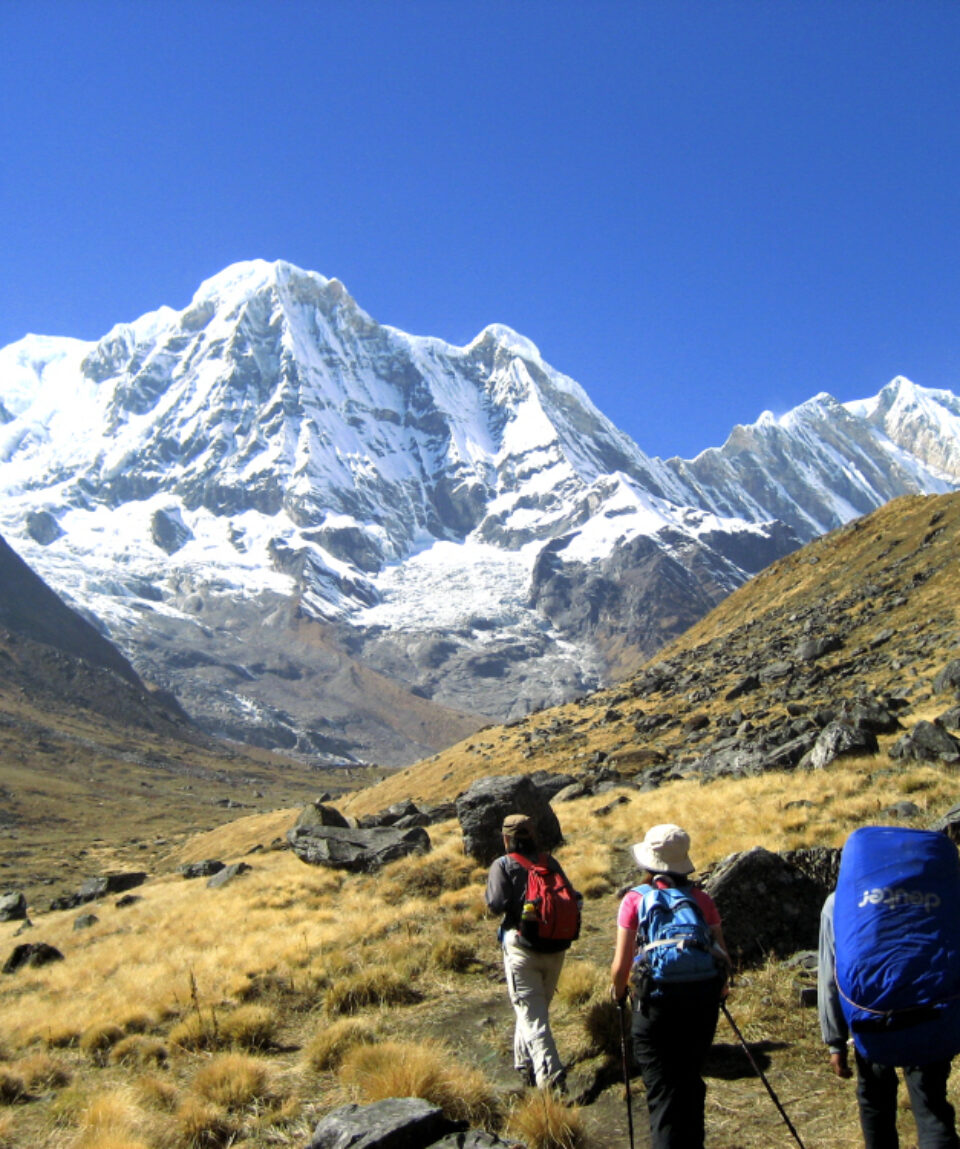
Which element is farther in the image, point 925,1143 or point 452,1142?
point 452,1142

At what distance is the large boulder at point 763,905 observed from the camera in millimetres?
9664

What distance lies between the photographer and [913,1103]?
4918 millimetres

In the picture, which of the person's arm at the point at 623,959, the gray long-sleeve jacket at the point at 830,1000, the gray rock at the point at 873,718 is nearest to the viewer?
the gray long-sleeve jacket at the point at 830,1000

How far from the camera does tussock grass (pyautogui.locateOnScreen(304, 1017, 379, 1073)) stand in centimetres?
862

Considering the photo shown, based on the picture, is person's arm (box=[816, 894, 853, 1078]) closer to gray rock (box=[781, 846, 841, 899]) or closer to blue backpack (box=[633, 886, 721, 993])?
blue backpack (box=[633, 886, 721, 993])

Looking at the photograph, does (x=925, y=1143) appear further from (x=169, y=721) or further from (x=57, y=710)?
(x=169, y=721)

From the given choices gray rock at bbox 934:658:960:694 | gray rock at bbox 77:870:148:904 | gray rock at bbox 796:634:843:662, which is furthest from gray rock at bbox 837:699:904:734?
gray rock at bbox 77:870:148:904

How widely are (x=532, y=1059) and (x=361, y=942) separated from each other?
6583 mm

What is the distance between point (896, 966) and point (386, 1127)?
396cm

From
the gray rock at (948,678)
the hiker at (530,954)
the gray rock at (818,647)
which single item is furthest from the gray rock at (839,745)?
the gray rock at (818,647)

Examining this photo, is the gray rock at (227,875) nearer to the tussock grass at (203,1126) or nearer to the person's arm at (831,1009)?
the tussock grass at (203,1126)

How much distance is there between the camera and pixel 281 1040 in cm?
983

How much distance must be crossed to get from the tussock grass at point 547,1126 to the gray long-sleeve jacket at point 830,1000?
233 cm

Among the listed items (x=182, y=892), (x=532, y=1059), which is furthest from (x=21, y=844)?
(x=532, y=1059)
